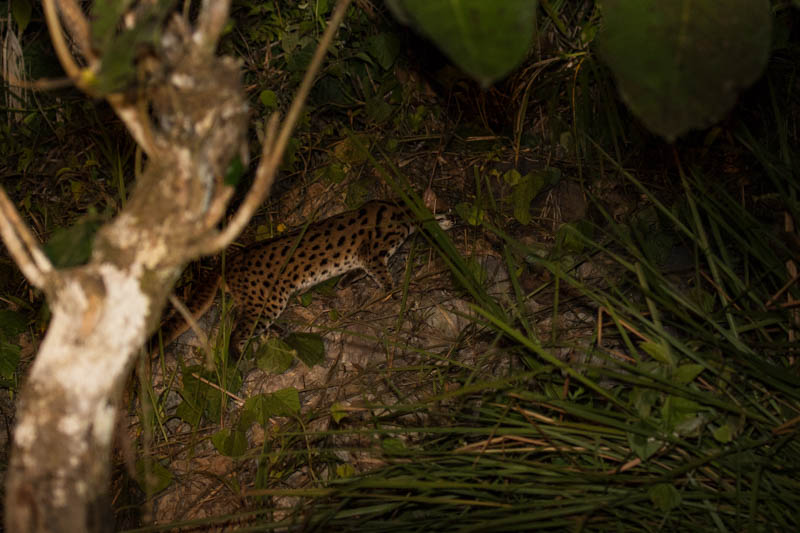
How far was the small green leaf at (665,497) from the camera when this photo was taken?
1.57 metres

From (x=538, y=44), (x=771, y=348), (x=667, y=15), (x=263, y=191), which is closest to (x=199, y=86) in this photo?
(x=263, y=191)

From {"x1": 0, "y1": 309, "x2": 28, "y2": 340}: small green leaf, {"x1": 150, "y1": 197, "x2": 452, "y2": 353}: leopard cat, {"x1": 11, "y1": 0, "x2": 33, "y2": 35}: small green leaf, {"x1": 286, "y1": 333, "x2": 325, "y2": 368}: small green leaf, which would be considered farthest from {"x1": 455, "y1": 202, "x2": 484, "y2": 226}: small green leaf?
{"x1": 0, "y1": 309, "x2": 28, "y2": 340}: small green leaf

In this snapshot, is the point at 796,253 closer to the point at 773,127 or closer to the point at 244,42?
the point at 773,127

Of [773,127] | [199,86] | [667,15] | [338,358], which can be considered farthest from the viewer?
[338,358]

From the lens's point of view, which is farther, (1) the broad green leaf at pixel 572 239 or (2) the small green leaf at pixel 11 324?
(2) the small green leaf at pixel 11 324

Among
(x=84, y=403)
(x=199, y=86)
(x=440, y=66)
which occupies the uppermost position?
(x=199, y=86)

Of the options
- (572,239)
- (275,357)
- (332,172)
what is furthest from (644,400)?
(332,172)

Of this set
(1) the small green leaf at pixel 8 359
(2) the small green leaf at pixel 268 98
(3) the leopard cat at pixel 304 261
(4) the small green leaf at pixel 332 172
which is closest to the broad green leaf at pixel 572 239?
(3) the leopard cat at pixel 304 261

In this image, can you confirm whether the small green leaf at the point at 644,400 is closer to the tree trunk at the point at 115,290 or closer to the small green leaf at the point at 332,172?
the tree trunk at the point at 115,290

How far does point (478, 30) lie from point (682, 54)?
0.71 feet

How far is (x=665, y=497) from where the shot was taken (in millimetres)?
1581

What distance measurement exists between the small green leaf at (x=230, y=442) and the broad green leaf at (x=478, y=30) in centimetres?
245

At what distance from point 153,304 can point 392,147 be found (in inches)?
118

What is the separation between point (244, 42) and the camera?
348 cm
